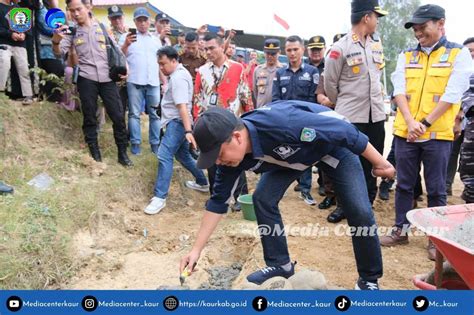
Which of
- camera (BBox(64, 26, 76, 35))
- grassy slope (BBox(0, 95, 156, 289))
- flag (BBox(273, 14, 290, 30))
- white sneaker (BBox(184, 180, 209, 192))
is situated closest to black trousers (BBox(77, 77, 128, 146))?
grassy slope (BBox(0, 95, 156, 289))

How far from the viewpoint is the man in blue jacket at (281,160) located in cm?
203

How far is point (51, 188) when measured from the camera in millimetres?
3875

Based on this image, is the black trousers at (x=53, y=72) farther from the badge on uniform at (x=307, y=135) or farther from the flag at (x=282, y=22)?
the flag at (x=282, y=22)

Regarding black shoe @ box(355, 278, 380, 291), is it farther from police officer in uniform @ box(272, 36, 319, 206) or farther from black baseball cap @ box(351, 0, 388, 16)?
black baseball cap @ box(351, 0, 388, 16)

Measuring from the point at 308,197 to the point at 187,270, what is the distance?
270cm

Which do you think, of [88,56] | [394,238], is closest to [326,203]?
[394,238]

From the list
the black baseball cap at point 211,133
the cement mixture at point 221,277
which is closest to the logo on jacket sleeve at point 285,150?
the black baseball cap at point 211,133

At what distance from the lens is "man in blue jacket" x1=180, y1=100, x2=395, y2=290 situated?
203cm

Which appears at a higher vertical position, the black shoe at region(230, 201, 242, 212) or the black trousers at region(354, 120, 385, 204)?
the black trousers at region(354, 120, 385, 204)

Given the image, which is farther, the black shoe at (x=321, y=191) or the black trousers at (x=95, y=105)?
the black shoe at (x=321, y=191)

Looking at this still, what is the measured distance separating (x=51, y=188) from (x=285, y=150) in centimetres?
263

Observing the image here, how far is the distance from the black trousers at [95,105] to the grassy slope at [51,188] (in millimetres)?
299

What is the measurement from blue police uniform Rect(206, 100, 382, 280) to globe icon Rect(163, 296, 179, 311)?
86 cm

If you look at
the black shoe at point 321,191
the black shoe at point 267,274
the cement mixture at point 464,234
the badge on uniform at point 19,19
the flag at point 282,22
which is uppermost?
the flag at point 282,22
